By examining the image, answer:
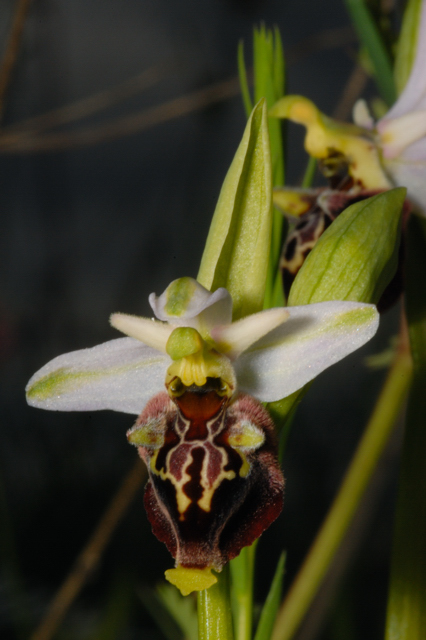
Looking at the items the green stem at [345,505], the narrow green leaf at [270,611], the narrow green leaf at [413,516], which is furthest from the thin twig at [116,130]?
the narrow green leaf at [270,611]

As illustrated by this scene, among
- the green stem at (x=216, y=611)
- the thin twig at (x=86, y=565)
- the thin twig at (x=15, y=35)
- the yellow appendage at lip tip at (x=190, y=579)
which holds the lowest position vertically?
the thin twig at (x=86, y=565)

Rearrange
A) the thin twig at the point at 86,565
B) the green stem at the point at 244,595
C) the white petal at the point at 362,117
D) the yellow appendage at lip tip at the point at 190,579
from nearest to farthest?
the yellow appendage at lip tip at the point at 190,579, the green stem at the point at 244,595, the white petal at the point at 362,117, the thin twig at the point at 86,565

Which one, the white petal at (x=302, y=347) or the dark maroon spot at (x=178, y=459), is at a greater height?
the white petal at (x=302, y=347)

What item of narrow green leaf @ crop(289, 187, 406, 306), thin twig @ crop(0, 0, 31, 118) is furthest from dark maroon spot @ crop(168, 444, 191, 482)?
thin twig @ crop(0, 0, 31, 118)

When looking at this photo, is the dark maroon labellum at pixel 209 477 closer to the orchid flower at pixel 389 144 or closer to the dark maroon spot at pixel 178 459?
the dark maroon spot at pixel 178 459

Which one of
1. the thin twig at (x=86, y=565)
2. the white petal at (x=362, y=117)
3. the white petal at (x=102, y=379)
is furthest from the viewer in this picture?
the thin twig at (x=86, y=565)

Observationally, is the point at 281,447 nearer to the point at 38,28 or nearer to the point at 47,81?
the point at 38,28

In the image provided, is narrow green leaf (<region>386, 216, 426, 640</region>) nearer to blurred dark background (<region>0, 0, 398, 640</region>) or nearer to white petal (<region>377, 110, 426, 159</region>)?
white petal (<region>377, 110, 426, 159</region>)

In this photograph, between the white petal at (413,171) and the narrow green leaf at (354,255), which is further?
the white petal at (413,171)
